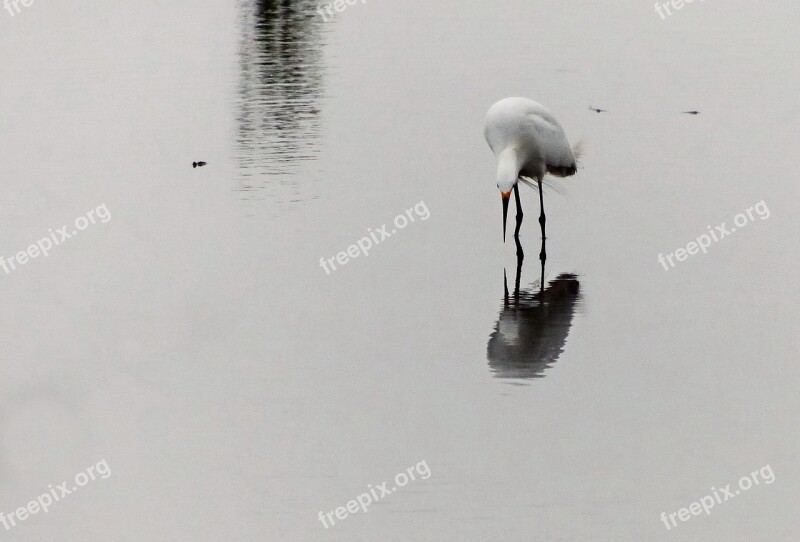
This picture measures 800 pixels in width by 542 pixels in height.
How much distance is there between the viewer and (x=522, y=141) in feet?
46.7

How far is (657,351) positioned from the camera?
11148 mm

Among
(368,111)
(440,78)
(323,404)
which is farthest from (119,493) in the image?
(440,78)

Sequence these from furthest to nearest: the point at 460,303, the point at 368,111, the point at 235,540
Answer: the point at 368,111 < the point at 460,303 < the point at 235,540

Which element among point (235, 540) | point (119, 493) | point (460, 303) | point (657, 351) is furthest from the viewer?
point (460, 303)

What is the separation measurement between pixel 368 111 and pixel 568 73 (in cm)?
331

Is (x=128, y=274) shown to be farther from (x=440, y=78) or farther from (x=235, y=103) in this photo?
(x=440, y=78)
